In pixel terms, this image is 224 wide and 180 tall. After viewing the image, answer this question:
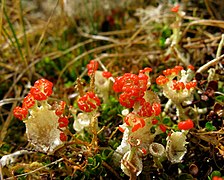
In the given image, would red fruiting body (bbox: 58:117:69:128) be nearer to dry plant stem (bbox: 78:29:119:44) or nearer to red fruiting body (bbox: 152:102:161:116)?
red fruiting body (bbox: 152:102:161:116)

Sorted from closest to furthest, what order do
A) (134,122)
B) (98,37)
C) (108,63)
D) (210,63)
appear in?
1. (134,122)
2. (210,63)
3. (108,63)
4. (98,37)

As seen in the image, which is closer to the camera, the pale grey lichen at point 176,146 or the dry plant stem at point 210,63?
the pale grey lichen at point 176,146

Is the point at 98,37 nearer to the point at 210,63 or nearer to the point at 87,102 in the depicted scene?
the point at 210,63

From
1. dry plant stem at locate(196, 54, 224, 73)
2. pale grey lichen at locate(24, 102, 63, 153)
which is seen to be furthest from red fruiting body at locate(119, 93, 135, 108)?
dry plant stem at locate(196, 54, 224, 73)

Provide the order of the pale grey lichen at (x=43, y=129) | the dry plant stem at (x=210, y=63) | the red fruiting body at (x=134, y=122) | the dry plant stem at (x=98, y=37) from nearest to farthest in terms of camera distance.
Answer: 1. the red fruiting body at (x=134, y=122)
2. the pale grey lichen at (x=43, y=129)
3. the dry plant stem at (x=210, y=63)
4. the dry plant stem at (x=98, y=37)

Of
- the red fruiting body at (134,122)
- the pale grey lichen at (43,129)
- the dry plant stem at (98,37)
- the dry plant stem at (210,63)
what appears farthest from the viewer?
the dry plant stem at (98,37)

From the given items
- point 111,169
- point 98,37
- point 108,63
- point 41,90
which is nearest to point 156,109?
point 111,169

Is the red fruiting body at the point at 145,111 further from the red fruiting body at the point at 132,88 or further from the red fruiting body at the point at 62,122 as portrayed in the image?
the red fruiting body at the point at 62,122

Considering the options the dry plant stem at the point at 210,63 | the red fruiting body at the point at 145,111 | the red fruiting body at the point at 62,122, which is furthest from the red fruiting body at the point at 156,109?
the dry plant stem at the point at 210,63

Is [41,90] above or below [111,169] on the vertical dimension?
above

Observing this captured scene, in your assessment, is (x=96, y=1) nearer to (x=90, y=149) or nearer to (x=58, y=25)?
(x=58, y=25)

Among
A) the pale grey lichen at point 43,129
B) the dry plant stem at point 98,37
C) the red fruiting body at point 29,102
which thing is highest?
the red fruiting body at point 29,102

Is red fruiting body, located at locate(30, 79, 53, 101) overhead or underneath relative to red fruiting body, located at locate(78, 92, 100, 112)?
overhead
